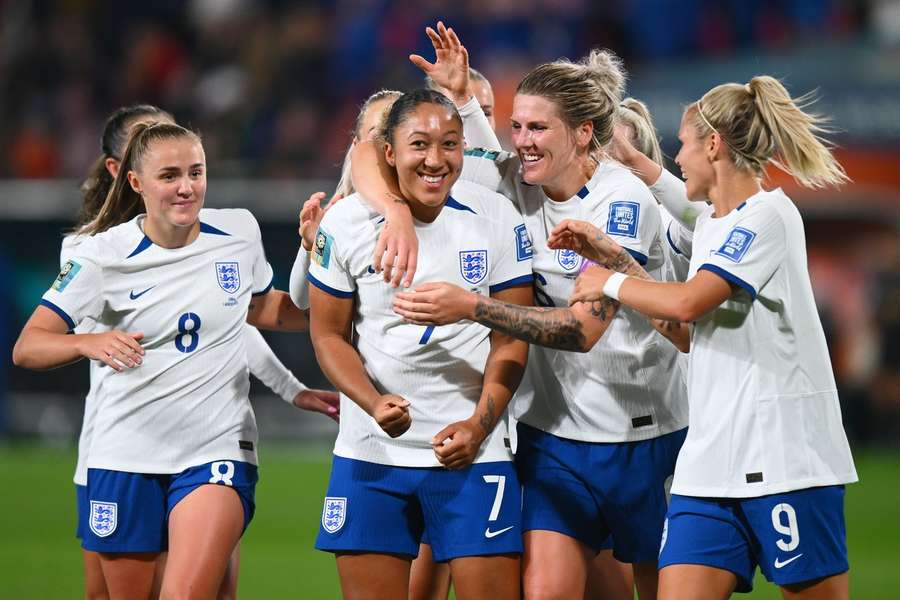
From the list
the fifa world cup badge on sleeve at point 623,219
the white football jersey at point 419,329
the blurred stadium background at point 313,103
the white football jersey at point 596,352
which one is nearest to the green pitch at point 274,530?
the blurred stadium background at point 313,103

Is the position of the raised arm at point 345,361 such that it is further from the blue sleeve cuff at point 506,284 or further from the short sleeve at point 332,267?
the blue sleeve cuff at point 506,284

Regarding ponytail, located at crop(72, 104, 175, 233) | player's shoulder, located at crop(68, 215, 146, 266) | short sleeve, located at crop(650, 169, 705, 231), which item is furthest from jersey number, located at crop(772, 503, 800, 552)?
ponytail, located at crop(72, 104, 175, 233)

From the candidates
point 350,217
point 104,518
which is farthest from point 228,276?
point 104,518

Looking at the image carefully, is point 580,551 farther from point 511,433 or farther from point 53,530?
point 53,530

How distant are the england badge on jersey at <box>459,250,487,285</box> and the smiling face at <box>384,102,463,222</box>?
226 mm

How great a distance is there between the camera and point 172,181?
5.32 metres

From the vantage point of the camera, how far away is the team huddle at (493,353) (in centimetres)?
453

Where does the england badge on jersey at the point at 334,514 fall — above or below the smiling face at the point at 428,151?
below

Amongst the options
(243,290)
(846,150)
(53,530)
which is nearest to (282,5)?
(846,150)

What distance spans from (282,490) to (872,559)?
19.1ft

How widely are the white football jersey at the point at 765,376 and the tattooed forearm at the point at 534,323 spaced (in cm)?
52

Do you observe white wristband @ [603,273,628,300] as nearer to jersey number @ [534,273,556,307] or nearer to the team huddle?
the team huddle

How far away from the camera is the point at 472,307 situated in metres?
4.55

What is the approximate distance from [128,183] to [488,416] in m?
2.05
